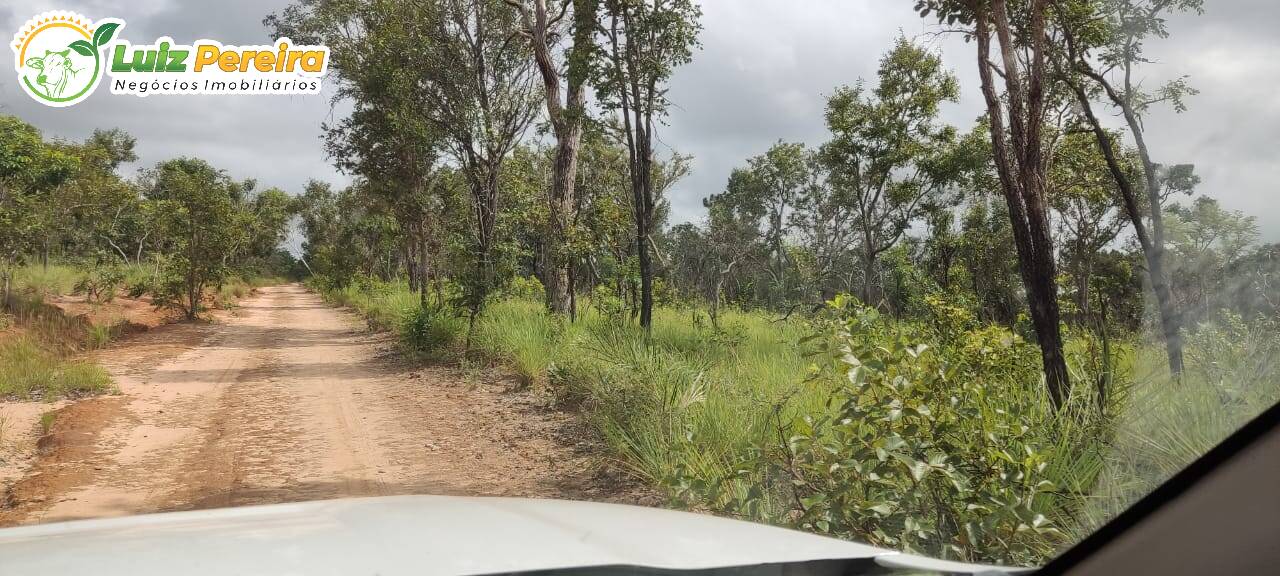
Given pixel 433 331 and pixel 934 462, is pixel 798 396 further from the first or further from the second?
pixel 433 331

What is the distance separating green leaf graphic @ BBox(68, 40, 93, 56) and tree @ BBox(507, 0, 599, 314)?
6711 mm

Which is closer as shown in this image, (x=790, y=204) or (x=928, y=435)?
(x=928, y=435)

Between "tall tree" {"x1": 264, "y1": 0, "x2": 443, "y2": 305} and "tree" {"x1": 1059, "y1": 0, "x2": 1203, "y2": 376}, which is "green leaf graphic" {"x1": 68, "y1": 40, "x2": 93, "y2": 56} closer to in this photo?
"tall tree" {"x1": 264, "y1": 0, "x2": 443, "y2": 305}

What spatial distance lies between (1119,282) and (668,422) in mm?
2920

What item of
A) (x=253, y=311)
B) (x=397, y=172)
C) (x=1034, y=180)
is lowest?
(x=253, y=311)

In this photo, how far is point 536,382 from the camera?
8523 millimetres

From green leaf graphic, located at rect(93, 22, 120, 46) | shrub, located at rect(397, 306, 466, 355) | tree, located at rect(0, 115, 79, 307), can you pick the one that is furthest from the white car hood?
tree, located at rect(0, 115, 79, 307)

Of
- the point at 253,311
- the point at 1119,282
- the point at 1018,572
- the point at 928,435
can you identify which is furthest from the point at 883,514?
the point at 253,311

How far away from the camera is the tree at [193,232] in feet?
55.9

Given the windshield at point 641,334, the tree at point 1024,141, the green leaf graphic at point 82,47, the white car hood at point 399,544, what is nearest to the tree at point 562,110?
the windshield at point 641,334

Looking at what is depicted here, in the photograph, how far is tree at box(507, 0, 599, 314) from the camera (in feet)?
32.2

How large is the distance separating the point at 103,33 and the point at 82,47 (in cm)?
34

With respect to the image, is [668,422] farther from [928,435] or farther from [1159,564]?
[1159,564]

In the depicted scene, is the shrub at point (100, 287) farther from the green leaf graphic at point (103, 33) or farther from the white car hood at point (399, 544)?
the white car hood at point (399, 544)
